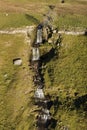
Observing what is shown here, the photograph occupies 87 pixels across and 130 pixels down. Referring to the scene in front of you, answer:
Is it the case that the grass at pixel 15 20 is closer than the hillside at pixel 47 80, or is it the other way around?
the hillside at pixel 47 80

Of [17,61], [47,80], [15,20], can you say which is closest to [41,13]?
[15,20]

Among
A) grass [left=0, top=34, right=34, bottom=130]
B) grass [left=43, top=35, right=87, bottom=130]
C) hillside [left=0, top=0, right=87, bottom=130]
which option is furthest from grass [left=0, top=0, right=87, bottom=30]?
grass [left=0, top=34, right=34, bottom=130]

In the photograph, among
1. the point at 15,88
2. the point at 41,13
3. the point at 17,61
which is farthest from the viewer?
the point at 41,13

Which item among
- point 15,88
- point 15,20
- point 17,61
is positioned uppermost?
point 15,20

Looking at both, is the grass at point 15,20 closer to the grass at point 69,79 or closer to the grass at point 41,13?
the grass at point 41,13

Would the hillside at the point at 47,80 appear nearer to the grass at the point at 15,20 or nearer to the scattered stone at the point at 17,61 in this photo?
the grass at the point at 15,20

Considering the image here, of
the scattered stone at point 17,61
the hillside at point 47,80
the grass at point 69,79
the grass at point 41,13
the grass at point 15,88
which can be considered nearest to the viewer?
the grass at point 15,88

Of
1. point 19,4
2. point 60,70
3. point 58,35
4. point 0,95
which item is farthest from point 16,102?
point 19,4

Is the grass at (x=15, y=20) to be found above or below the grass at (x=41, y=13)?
above

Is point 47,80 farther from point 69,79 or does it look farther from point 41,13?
point 41,13

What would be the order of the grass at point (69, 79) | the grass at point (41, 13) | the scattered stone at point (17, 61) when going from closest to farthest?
1. the grass at point (69, 79)
2. the scattered stone at point (17, 61)
3. the grass at point (41, 13)

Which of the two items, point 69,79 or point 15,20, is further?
point 15,20

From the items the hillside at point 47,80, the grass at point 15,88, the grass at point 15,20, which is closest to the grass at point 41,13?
the grass at point 15,20
